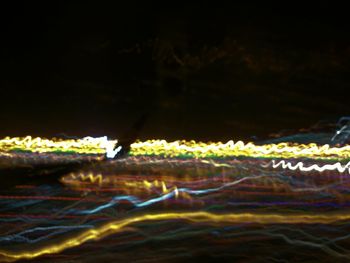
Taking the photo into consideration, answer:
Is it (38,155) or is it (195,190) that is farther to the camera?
(38,155)

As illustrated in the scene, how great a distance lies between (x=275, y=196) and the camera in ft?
17.8

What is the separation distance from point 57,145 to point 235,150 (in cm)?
237

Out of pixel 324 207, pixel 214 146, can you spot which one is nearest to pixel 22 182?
pixel 214 146

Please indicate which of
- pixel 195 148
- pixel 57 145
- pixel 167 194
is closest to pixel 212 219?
pixel 167 194

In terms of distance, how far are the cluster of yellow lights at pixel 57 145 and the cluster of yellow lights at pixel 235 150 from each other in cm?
42

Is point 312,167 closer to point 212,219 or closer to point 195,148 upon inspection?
point 195,148

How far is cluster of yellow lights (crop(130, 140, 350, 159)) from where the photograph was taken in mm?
5750

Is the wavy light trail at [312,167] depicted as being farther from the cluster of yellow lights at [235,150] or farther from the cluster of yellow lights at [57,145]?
the cluster of yellow lights at [57,145]

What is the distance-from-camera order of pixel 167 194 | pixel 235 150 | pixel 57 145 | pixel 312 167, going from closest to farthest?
pixel 167 194 → pixel 312 167 → pixel 235 150 → pixel 57 145

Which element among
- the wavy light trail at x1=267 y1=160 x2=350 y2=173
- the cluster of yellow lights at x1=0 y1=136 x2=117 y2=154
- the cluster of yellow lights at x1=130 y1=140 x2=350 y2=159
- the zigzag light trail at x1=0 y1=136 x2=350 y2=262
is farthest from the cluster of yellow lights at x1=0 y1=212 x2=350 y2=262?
the cluster of yellow lights at x1=0 y1=136 x2=117 y2=154

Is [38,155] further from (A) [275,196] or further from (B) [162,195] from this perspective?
(A) [275,196]

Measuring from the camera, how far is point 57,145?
238 inches

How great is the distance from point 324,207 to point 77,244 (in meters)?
2.78

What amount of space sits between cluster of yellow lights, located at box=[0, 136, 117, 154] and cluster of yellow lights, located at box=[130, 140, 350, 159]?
1.38ft
